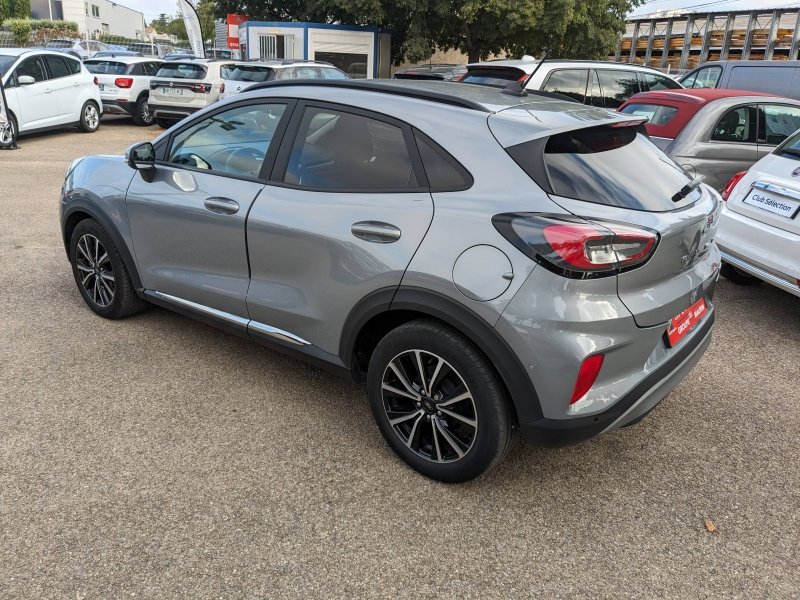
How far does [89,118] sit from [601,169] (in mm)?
13871

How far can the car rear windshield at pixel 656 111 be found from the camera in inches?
267

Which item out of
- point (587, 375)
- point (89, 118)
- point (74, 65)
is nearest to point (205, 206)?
point (587, 375)

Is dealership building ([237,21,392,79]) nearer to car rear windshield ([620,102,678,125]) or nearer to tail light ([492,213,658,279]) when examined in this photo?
car rear windshield ([620,102,678,125])

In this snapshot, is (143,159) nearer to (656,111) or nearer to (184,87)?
(656,111)

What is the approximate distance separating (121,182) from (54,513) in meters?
2.16

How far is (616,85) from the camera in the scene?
9.14 metres

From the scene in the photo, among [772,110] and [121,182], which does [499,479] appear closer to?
[121,182]

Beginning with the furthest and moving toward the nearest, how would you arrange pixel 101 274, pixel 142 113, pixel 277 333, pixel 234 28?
pixel 234 28 → pixel 142 113 → pixel 101 274 → pixel 277 333

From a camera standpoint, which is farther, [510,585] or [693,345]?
[693,345]

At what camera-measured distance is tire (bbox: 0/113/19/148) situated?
11684 millimetres

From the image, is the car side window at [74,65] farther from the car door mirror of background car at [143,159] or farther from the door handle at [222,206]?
the door handle at [222,206]

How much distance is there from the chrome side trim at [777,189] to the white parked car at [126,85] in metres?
13.4

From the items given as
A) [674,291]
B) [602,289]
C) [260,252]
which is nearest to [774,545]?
[674,291]

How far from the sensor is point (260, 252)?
10.8ft
